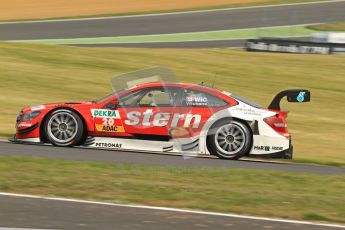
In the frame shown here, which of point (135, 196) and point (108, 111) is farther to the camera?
point (108, 111)

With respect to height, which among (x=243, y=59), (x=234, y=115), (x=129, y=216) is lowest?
(x=129, y=216)

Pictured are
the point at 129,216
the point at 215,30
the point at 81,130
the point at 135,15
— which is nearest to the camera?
the point at 129,216

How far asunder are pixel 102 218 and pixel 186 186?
2145mm

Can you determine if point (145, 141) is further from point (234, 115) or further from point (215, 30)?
point (215, 30)

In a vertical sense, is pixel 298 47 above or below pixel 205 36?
below

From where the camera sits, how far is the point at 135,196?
8.25m

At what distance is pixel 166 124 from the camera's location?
40.4 ft

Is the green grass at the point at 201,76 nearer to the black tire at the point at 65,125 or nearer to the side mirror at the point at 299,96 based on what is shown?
the side mirror at the point at 299,96

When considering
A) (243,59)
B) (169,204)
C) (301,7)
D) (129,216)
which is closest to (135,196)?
(169,204)

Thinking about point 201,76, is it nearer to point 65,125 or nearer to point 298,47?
point 298,47

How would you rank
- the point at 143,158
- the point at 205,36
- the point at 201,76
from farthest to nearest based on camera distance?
Result: the point at 205,36 < the point at 201,76 < the point at 143,158

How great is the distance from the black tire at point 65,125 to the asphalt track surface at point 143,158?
0.73 feet

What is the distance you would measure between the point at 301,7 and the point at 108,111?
33971 mm

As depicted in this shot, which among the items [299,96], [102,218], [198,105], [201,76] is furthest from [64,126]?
[201,76]
